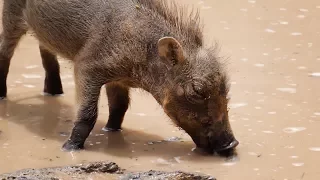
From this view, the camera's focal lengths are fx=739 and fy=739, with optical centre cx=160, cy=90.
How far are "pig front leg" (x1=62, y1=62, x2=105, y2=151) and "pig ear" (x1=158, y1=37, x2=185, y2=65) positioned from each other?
62 centimetres

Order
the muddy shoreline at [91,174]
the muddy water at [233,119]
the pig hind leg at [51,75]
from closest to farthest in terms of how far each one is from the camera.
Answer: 1. the muddy shoreline at [91,174]
2. the muddy water at [233,119]
3. the pig hind leg at [51,75]

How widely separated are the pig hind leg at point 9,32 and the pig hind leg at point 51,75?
330 mm

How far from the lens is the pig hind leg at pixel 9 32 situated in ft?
24.5

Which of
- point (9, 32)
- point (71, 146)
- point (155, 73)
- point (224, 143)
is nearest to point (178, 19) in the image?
point (155, 73)

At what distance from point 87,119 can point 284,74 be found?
286 cm

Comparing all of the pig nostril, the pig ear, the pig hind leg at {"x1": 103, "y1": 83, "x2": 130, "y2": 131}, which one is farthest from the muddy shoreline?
the pig hind leg at {"x1": 103, "y1": 83, "x2": 130, "y2": 131}

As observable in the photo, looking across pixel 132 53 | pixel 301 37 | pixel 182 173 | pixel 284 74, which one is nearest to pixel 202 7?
pixel 301 37

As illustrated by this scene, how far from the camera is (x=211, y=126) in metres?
6.14

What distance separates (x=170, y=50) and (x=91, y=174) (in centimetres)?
154

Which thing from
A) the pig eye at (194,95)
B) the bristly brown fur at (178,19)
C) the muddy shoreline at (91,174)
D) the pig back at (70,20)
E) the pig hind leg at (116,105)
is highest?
the bristly brown fur at (178,19)

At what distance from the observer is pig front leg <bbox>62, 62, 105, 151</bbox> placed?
632 cm

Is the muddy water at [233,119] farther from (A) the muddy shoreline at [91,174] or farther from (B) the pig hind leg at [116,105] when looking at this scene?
(A) the muddy shoreline at [91,174]

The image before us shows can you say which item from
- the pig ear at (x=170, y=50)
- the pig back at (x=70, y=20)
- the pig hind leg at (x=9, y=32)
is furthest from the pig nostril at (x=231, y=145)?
the pig hind leg at (x=9, y=32)

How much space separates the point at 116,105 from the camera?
6.93 metres
